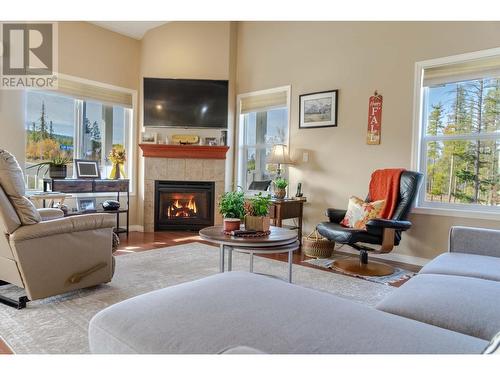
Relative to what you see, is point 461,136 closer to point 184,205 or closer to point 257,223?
point 257,223

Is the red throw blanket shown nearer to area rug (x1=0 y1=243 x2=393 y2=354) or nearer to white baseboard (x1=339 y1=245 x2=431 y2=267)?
white baseboard (x1=339 y1=245 x2=431 y2=267)

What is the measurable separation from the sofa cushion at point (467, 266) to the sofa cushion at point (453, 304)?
13 cm

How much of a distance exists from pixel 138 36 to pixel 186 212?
9.66ft

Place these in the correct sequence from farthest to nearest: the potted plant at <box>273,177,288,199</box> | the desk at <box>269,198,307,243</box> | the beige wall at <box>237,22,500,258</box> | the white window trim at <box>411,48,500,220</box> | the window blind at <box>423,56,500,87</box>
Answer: the potted plant at <box>273,177,288,199</box>, the desk at <box>269,198,307,243</box>, the beige wall at <box>237,22,500,258</box>, the white window trim at <box>411,48,500,220</box>, the window blind at <box>423,56,500,87</box>

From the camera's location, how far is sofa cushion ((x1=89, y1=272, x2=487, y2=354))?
98 centimetres

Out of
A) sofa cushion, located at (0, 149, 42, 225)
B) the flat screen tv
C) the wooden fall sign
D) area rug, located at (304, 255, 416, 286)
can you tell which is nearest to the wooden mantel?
the flat screen tv

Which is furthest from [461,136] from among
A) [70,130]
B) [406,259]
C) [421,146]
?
[70,130]

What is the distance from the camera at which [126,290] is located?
2.75 meters

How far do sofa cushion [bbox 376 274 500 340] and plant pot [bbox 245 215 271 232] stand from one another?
1.32 meters

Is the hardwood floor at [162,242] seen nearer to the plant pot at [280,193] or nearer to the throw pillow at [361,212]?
the throw pillow at [361,212]

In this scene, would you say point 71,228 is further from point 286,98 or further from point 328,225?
point 286,98

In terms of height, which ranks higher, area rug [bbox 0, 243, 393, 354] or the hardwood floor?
area rug [bbox 0, 243, 393, 354]

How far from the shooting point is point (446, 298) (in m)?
1.44
